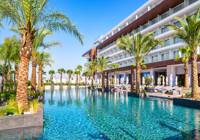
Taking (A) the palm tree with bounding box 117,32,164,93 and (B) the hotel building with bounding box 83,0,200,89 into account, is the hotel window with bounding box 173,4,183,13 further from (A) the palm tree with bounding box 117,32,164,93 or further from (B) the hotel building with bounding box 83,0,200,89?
(A) the palm tree with bounding box 117,32,164,93

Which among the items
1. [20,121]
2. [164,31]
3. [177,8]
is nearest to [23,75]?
[20,121]

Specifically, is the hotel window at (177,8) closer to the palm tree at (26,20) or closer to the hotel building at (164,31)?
the hotel building at (164,31)

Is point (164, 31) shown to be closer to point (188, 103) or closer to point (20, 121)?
point (188, 103)

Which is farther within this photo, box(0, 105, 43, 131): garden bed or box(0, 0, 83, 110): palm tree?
box(0, 0, 83, 110): palm tree

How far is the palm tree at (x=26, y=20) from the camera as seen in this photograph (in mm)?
6809

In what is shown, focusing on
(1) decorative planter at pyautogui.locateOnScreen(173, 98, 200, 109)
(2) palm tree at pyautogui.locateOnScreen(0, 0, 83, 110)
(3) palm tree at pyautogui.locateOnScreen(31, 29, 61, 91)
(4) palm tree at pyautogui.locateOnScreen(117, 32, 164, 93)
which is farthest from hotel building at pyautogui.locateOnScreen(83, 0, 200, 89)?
(2) palm tree at pyautogui.locateOnScreen(0, 0, 83, 110)

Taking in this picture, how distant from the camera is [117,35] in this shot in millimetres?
42656

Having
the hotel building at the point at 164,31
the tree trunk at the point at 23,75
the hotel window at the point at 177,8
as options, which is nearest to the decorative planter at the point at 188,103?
the hotel building at the point at 164,31

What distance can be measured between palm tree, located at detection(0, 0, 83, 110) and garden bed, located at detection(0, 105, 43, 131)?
1457 millimetres

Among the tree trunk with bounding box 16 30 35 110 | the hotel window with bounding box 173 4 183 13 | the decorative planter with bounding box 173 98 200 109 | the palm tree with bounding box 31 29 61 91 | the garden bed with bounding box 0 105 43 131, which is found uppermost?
the hotel window with bounding box 173 4 183 13

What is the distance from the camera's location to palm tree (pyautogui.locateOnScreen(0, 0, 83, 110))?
268 inches

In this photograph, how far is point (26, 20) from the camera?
23.7 ft

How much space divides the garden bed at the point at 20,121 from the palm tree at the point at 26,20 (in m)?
1.46

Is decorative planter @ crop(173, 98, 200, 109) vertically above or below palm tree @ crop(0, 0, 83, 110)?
below
